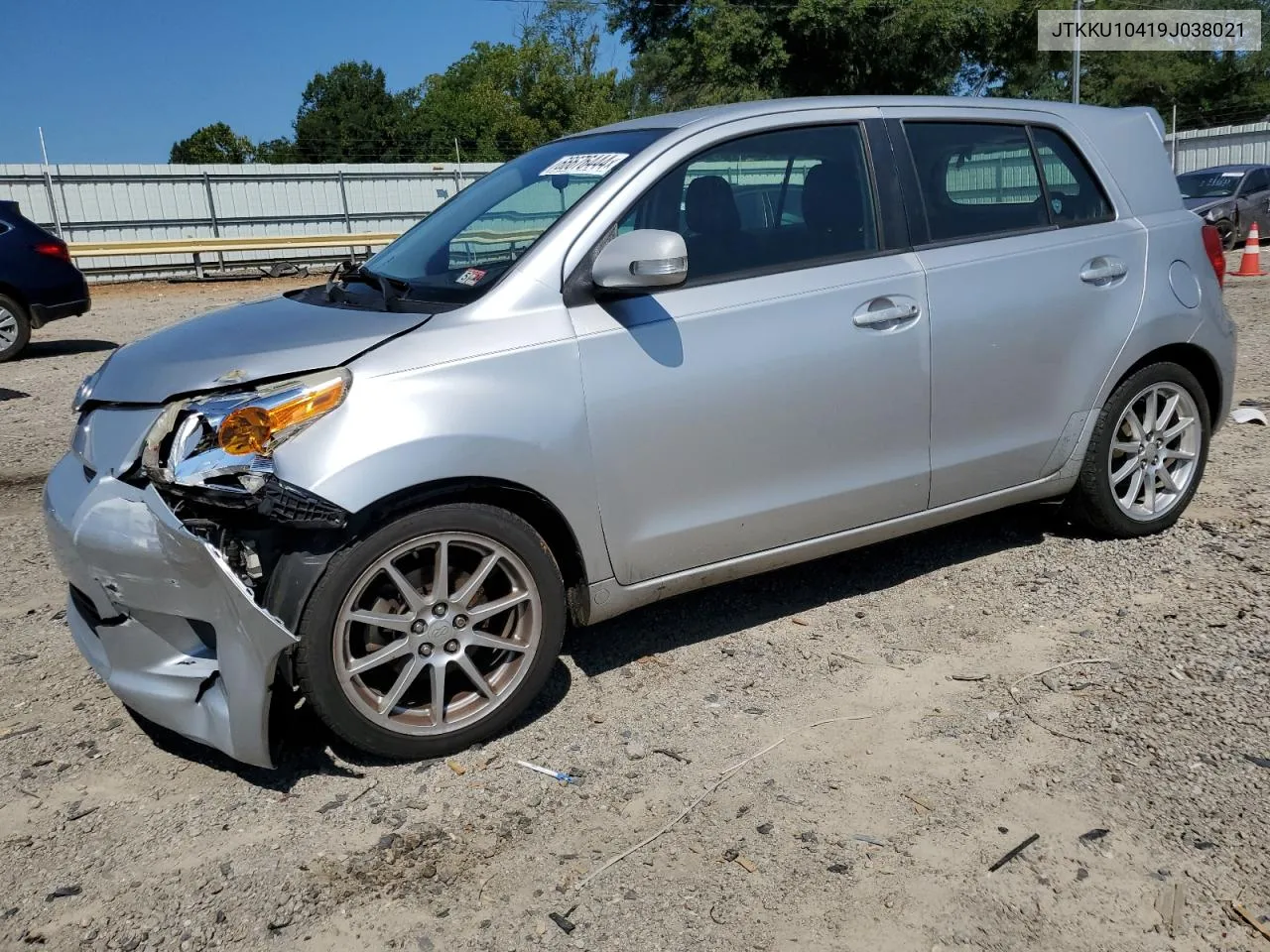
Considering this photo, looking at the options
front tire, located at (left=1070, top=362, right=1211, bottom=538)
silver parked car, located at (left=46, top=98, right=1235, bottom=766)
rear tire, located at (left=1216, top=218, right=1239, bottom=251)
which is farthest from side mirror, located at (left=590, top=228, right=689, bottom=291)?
rear tire, located at (left=1216, top=218, right=1239, bottom=251)

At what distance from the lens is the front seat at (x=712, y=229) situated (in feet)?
12.1

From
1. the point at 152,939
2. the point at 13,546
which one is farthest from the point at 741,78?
the point at 152,939

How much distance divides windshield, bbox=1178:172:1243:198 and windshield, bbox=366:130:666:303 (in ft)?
59.6

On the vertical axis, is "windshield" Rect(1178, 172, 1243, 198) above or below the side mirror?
below

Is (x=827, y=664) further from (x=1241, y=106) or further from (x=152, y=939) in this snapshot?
(x=1241, y=106)

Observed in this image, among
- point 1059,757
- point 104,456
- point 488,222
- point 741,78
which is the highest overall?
point 741,78

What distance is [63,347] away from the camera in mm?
13164

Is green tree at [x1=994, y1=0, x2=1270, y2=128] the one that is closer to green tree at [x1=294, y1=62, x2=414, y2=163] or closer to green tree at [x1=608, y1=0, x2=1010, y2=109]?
green tree at [x1=608, y1=0, x2=1010, y2=109]

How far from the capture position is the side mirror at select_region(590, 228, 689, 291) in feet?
10.8

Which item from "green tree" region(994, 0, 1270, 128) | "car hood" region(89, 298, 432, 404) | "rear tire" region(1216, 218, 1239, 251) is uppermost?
"green tree" region(994, 0, 1270, 128)

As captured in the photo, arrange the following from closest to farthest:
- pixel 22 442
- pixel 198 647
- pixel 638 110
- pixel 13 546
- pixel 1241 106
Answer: pixel 198 647
pixel 13 546
pixel 22 442
pixel 638 110
pixel 1241 106

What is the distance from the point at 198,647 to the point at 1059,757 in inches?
96.2

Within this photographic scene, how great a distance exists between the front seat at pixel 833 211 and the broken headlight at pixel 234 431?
1733 mm

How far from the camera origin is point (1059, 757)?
3.18 m
